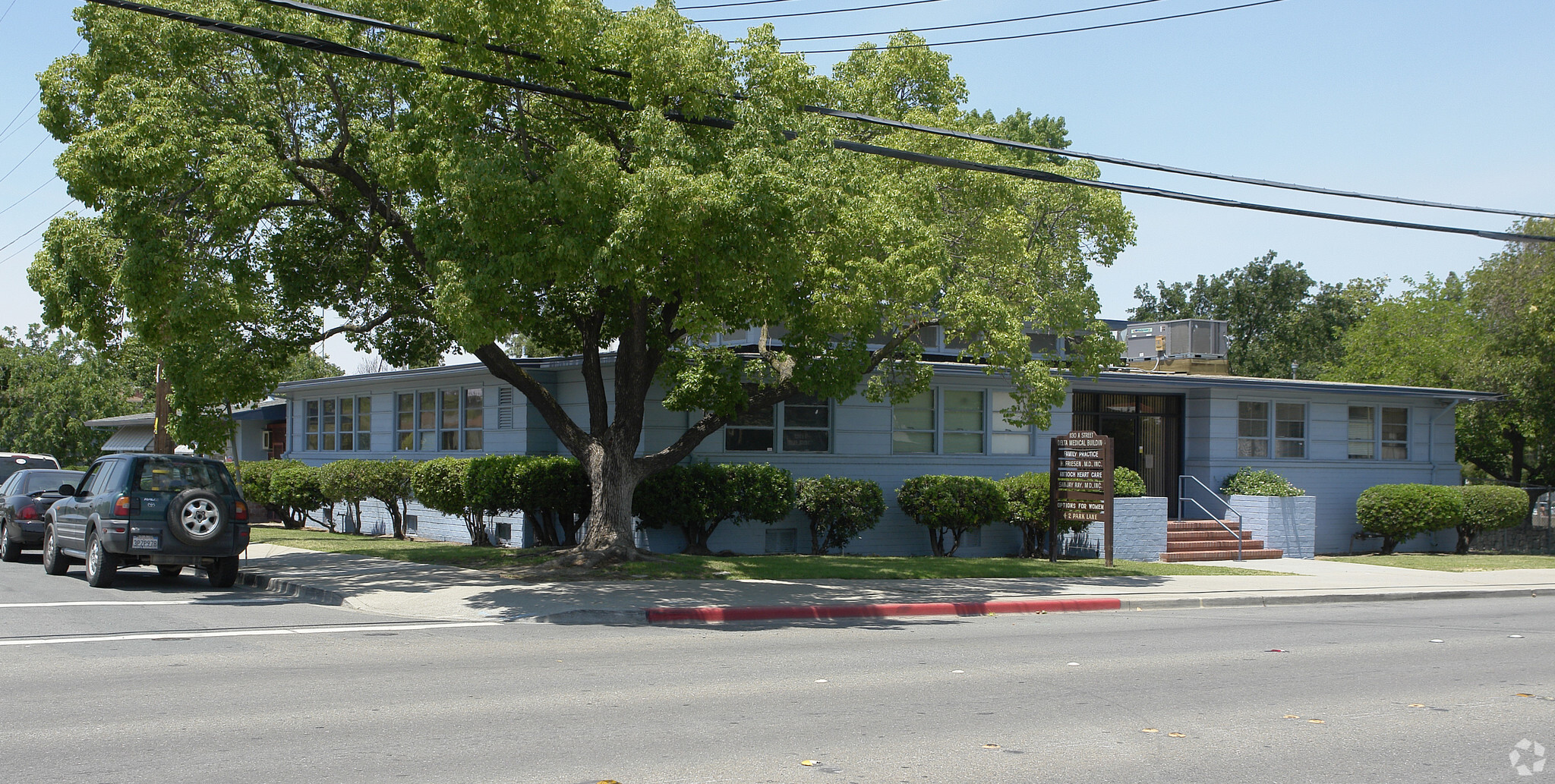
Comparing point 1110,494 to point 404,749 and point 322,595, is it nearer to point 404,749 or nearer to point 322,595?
point 322,595

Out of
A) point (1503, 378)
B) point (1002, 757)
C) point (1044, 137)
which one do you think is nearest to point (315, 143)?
point (1002, 757)

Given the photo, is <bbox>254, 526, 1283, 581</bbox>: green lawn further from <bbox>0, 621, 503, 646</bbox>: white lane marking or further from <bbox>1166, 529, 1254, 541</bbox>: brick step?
<bbox>0, 621, 503, 646</bbox>: white lane marking

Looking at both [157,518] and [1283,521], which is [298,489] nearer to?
[157,518]

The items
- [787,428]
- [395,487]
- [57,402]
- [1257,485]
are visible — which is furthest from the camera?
[57,402]

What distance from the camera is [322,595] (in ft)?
49.3

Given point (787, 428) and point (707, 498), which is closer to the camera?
point (707, 498)

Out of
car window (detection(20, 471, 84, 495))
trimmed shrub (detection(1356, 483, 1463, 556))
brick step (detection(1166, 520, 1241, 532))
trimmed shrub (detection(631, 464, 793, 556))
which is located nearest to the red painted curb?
trimmed shrub (detection(631, 464, 793, 556))

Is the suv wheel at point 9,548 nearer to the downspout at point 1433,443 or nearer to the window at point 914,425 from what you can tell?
the window at point 914,425

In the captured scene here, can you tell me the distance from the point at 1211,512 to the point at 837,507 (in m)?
9.63

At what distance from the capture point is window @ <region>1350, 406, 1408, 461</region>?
27.7 meters

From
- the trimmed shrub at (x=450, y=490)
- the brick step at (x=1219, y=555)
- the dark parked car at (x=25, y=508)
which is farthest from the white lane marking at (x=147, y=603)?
the brick step at (x=1219, y=555)

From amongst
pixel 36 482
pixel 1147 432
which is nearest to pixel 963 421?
pixel 1147 432

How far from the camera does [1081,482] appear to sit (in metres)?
19.6

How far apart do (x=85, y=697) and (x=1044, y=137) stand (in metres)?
47.2
